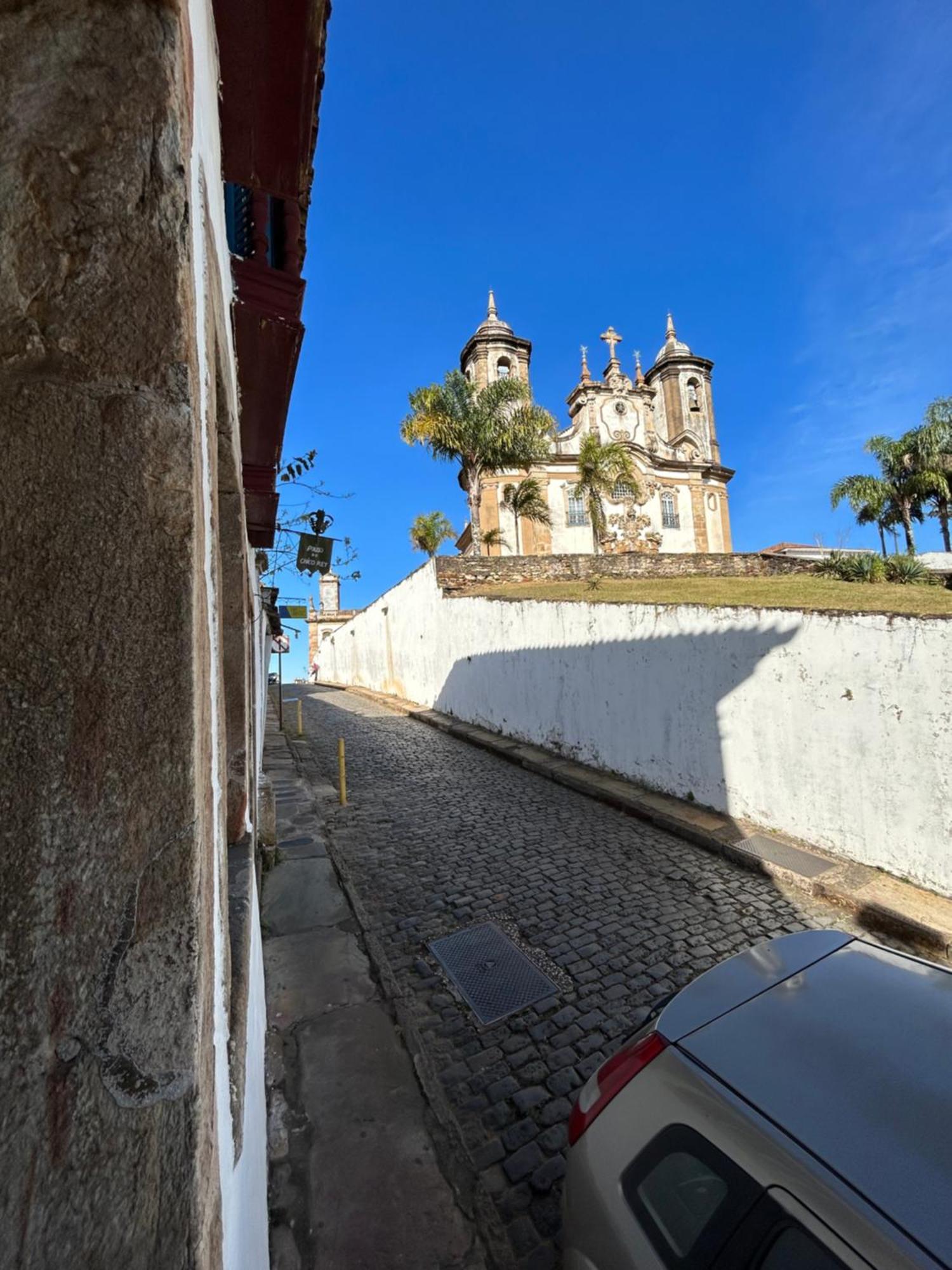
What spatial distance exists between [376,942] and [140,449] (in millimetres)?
4524

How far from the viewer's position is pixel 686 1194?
1.54 m

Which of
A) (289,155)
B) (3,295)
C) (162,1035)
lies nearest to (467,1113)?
(162,1035)

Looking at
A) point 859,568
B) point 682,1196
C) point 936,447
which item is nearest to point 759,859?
point 682,1196

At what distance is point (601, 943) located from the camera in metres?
4.29

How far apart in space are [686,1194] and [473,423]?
21.0m

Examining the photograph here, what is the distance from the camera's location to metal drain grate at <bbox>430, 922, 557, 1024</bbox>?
3.70 meters

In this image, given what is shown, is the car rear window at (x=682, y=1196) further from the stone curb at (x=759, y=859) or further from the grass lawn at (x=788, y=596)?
the grass lawn at (x=788, y=596)

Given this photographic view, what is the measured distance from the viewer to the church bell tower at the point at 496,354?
31609mm

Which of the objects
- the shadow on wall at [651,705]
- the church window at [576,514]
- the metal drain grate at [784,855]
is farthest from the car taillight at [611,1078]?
the church window at [576,514]

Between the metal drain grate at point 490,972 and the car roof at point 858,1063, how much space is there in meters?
1.89

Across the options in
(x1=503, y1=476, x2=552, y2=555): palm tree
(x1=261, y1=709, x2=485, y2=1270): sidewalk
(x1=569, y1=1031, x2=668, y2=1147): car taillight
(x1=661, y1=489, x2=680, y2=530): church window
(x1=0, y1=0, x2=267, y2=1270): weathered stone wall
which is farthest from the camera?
(x1=661, y1=489, x2=680, y2=530): church window

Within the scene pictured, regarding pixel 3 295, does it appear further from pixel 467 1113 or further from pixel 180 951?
pixel 467 1113

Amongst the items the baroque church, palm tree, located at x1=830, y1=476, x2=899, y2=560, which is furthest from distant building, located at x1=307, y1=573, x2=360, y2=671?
palm tree, located at x1=830, y1=476, x2=899, y2=560

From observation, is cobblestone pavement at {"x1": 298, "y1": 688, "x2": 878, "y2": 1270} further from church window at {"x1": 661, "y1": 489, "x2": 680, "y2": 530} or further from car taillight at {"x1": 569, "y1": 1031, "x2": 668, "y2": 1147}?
church window at {"x1": 661, "y1": 489, "x2": 680, "y2": 530}
